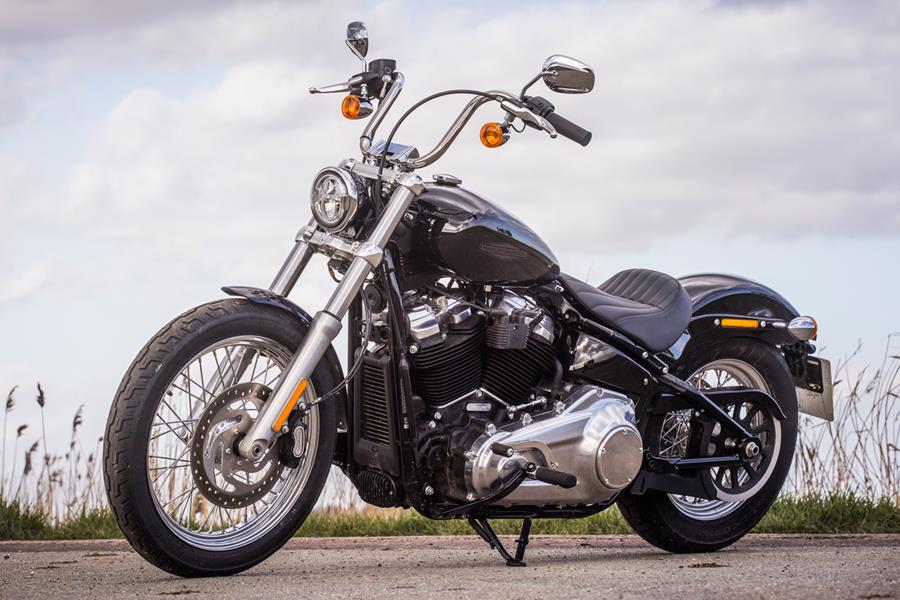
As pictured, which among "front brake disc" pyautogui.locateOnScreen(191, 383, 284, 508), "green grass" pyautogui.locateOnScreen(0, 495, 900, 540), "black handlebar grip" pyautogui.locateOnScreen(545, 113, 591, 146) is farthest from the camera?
"green grass" pyautogui.locateOnScreen(0, 495, 900, 540)

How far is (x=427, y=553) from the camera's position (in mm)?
5930

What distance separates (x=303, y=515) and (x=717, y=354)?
2416mm

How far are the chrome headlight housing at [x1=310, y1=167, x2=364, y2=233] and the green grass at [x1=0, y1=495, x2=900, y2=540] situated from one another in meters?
2.82

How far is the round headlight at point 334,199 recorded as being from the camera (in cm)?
456

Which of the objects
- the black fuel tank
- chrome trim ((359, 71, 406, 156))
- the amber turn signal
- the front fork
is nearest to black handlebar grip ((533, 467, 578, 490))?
the black fuel tank

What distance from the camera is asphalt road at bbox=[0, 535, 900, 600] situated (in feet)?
13.6

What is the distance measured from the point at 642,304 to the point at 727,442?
873 millimetres

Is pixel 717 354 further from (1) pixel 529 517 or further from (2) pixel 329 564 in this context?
(2) pixel 329 564

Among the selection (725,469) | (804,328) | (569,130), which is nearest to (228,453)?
(569,130)

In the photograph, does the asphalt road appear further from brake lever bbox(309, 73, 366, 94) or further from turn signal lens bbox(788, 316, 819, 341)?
brake lever bbox(309, 73, 366, 94)

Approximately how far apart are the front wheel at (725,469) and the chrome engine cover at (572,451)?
0.53 meters

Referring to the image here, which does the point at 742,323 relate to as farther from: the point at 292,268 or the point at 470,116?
the point at 292,268

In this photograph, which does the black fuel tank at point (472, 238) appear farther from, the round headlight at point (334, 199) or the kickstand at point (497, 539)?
the kickstand at point (497, 539)

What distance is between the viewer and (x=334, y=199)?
15.1 feet
